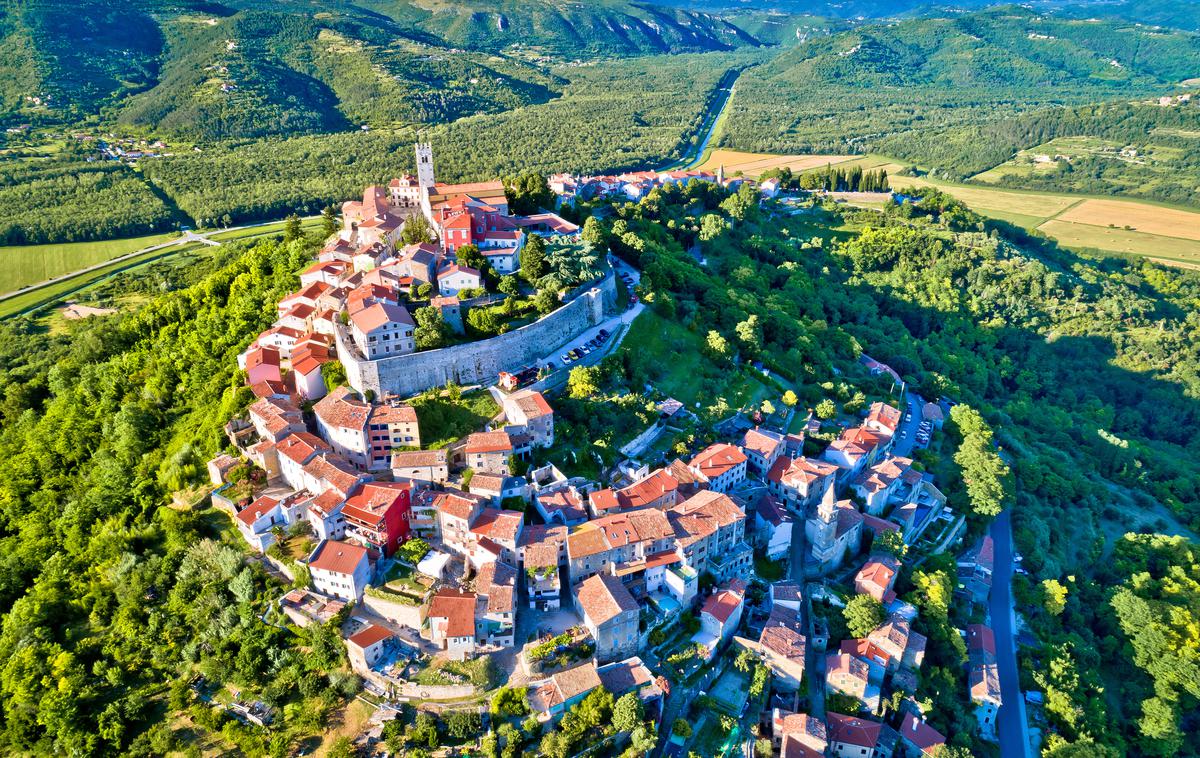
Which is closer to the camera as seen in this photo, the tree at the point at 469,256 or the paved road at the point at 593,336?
the paved road at the point at 593,336

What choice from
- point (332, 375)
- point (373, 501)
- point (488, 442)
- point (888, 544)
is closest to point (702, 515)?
point (488, 442)

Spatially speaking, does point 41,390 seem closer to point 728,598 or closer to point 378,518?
point 378,518

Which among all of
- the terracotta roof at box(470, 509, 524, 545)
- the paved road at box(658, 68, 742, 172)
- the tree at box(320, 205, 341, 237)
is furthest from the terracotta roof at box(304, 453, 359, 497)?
the paved road at box(658, 68, 742, 172)

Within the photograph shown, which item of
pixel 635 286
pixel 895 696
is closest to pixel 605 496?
pixel 895 696

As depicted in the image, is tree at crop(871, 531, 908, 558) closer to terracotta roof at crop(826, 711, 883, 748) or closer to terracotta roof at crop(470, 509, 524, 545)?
terracotta roof at crop(826, 711, 883, 748)

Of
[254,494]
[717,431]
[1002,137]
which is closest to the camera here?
[254,494]

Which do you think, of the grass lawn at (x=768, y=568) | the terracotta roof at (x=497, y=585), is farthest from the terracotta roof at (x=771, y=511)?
the terracotta roof at (x=497, y=585)

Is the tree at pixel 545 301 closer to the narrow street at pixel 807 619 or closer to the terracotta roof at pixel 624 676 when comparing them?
the narrow street at pixel 807 619
